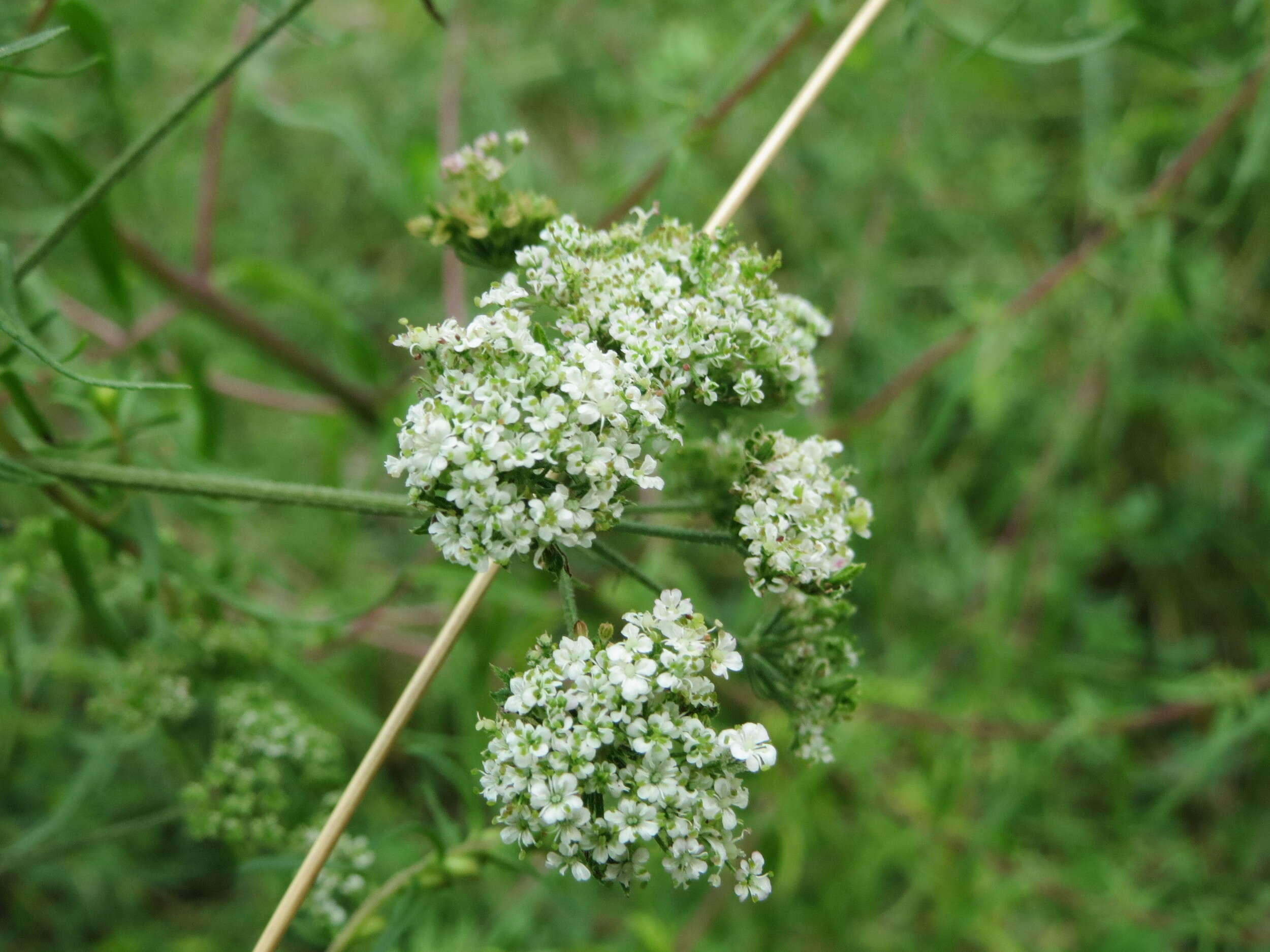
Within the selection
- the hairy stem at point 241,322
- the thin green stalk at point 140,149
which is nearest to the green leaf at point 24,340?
the thin green stalk at point 140,149

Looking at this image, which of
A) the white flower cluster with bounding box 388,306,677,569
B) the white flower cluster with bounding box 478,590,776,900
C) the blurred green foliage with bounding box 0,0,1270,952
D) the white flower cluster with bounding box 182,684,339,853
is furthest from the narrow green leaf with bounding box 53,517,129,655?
the white flower cluster with bounding box 478,590,776,900

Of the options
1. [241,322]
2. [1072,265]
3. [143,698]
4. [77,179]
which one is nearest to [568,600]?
[143,698]

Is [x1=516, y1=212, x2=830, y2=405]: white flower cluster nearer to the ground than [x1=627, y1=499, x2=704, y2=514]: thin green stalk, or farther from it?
farther from it

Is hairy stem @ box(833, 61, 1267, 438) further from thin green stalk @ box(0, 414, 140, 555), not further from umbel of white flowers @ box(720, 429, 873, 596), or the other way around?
thin green stalk @ box(0, 414, 140, 555)

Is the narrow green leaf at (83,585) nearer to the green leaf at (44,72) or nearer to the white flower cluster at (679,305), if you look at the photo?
the green leaf at (44,72)

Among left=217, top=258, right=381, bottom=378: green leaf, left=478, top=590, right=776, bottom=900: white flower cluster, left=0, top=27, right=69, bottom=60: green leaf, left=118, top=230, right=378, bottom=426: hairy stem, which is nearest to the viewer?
left=478, top=590, right=776, bottom=900: white flower cluster

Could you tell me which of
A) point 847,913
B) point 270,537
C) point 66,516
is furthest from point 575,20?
point 847,913

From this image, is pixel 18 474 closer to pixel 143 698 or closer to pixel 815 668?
pixel 143 698
